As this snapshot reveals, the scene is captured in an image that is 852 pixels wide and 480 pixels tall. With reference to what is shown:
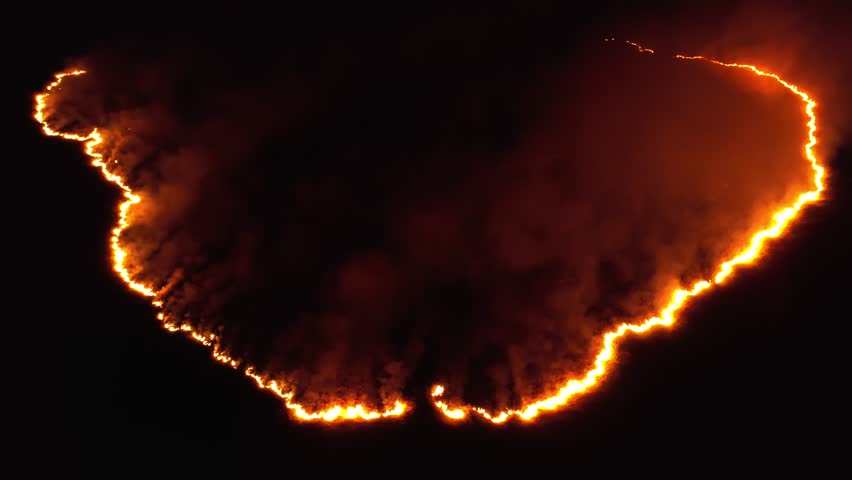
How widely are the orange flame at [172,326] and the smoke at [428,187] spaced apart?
174 mm

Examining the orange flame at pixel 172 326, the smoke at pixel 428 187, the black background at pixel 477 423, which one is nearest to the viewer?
the black background at pixel 477 423

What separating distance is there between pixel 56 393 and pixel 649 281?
8.13 metres

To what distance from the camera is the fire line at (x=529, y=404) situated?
7.85 metres

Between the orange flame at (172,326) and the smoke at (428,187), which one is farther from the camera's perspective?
the smoke at (428,187)

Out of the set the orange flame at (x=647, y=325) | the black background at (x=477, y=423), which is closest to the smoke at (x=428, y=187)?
the orange flame at (x=647, y=325)

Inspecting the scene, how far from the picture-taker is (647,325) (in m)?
8.63

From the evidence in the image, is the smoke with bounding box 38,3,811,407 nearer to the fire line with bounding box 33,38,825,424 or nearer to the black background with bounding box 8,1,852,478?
the fire line with bounding box 33,38,825,424

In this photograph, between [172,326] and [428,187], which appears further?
[428,187]

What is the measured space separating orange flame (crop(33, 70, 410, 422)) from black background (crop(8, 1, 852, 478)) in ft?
0.46

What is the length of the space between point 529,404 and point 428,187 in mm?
4660

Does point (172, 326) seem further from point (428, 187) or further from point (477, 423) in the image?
point (428, 187)

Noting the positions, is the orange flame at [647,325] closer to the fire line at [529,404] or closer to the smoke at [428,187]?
the fire line at [529,404]

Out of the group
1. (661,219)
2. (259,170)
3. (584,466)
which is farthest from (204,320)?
(661,219)

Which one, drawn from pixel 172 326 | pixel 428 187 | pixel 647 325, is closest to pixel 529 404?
pixel 647 325
